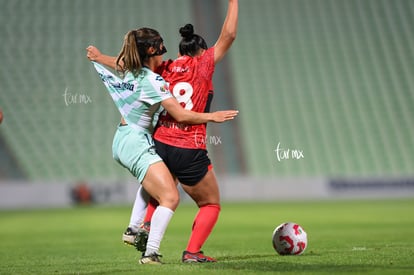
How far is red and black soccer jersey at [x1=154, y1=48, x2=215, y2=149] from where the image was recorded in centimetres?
679

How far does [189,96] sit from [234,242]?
3808 mm

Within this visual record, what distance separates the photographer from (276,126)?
84.2ft

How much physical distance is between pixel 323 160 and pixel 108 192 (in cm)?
693

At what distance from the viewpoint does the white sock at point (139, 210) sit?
7.06 metres

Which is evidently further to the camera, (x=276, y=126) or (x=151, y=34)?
(x=276, y=126)

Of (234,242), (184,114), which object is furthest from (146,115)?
(234,242)

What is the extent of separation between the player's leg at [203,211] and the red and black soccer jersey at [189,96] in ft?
1.13

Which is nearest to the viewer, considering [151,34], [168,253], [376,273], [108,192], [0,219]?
[376,273]

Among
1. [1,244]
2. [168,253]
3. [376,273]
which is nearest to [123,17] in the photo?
[1,244]

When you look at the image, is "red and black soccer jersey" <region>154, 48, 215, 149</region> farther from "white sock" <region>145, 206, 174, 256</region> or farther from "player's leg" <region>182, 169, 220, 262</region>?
"white sock" <region>145, 206, 174, 256</region>

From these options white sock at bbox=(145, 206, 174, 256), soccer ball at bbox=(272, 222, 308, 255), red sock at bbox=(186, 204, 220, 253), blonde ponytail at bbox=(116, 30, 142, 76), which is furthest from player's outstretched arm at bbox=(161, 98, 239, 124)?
soccer ball at bbox=(272, 222, 308, 255)

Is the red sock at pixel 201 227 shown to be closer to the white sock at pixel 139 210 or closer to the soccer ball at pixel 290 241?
the white sock at pixel 139 210

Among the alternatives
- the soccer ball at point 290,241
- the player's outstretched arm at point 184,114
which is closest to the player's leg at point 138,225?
the player's outstretched arm at point 184,114

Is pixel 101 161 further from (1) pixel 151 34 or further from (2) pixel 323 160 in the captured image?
(1) pixel 151 34
